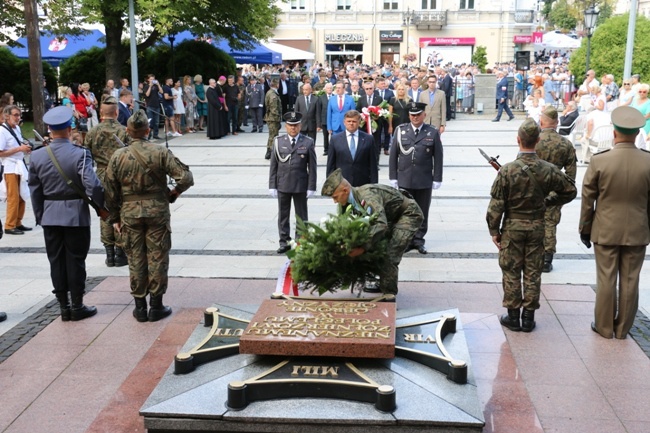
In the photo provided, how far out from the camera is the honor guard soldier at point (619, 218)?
6.26 metres

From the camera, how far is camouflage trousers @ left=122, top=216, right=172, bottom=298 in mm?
6840

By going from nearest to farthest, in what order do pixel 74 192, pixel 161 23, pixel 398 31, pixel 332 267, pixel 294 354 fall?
pixel 294 354
pixel 332 267
pixel 74 192
pixel 161 23
pixel 398 31

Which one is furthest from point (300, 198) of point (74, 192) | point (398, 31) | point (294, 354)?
point (398, 31)

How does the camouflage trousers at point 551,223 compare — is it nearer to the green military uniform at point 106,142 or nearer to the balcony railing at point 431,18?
the green military uniform at point 106,142

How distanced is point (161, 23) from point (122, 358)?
16.5m

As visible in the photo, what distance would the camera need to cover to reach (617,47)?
78.0 ft

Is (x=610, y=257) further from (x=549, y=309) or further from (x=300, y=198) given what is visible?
(x=300, y=198)

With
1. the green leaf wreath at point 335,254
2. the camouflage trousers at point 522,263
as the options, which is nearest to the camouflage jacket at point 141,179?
the green leaf wreath at point 335,254

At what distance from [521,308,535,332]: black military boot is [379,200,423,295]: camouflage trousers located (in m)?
1.21

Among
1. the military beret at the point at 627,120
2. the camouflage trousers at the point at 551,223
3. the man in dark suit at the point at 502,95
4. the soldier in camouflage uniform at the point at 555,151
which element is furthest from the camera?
the man in dark suit at the point at 502,95

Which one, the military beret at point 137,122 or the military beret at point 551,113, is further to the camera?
the military beret at point 551,113

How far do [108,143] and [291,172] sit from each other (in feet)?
7.48

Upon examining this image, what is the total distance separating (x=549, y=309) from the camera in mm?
7129

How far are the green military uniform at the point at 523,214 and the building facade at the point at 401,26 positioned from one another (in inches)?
2289
